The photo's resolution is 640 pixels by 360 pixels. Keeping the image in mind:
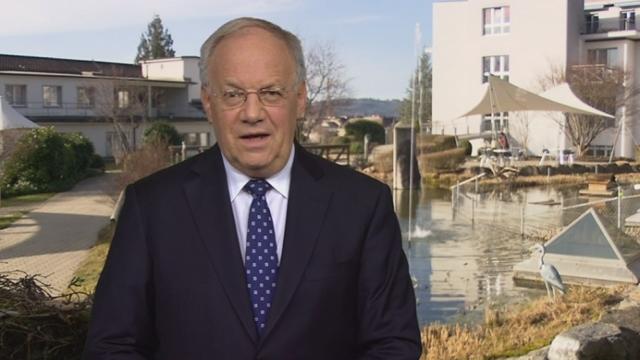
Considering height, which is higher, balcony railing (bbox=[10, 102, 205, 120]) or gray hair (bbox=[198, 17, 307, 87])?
balcony railing (bbox=[10, 102, 205, 120])

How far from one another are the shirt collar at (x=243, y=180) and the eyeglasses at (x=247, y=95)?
0.51 ft

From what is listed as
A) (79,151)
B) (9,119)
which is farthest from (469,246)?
(79,151)

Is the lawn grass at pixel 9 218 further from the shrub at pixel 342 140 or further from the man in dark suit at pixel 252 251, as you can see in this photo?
the shrub at pixel 342 140

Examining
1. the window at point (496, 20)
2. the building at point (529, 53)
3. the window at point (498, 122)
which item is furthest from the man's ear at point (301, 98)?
the window at point (496, 20)

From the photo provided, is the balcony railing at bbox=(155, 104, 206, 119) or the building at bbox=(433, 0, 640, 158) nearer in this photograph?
the building at bbox=(433, 0, 640, 158)

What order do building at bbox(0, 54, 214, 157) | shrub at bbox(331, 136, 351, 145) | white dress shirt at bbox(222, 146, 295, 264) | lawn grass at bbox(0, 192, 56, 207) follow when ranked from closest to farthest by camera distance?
white dress shirt at bbox(222, 146, 295, 264) < lawn grass at bbox(0, 192, 56, 207) < building at bbox(0, 54, 214, 157) < shrub at bbox(331, 136, 351, 145)

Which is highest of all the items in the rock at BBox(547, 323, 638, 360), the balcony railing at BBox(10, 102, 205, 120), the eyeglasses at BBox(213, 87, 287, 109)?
the balcony railing at BBox(10, 102, 205, 120)

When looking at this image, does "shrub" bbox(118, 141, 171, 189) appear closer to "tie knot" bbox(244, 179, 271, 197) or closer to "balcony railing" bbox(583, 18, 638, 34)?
"tie knot" bbox(244, 179, 271, 197)

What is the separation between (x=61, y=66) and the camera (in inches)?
1449

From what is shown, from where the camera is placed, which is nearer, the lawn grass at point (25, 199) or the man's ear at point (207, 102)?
the man's ear at point (207, 102)

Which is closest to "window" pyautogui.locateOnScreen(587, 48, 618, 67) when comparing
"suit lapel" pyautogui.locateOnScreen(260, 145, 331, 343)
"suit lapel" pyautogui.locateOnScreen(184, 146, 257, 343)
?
"suit lapel" pyautogui.locateOnScreen(260, 145, 331, 343)

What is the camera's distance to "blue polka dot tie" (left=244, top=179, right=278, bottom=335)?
1835 millimetres

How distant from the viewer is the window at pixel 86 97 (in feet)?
112

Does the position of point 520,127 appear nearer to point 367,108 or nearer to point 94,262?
point 94,262
